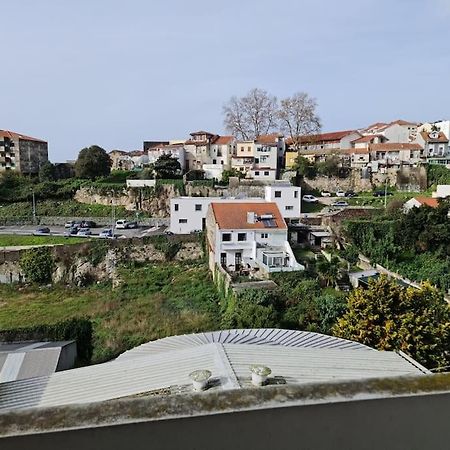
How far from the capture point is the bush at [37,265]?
23000 mm

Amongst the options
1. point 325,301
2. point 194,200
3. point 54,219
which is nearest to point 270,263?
point 325,301

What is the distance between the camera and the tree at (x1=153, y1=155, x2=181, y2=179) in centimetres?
3594

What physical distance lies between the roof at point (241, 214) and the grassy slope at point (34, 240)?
973 centimetres

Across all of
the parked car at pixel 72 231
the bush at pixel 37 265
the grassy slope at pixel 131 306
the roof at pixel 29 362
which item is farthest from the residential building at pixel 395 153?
the roof at pixel 29 362

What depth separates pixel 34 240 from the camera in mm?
26641

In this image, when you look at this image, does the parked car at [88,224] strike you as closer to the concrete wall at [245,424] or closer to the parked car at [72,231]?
the parked car at [72,231]

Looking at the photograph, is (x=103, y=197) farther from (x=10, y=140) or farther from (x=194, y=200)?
(x=10, y=140)

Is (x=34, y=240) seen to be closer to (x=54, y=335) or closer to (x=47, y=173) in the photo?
(x=54, y=335)

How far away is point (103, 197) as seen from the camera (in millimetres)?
34906

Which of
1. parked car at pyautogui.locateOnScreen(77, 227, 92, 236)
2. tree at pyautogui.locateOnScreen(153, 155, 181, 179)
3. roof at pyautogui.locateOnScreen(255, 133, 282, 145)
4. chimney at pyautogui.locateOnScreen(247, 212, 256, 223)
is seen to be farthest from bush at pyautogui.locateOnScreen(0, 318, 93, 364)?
roof at pyautogui.locateOnScreen(255, 133, 282, 145)

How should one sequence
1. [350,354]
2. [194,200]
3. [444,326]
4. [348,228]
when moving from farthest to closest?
[194,200], [348,228], [444,326], [350,354]

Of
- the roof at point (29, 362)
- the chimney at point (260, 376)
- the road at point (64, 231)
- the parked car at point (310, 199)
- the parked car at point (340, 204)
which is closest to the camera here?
the chimney at point (260, 376)

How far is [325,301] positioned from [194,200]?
13.6 meters

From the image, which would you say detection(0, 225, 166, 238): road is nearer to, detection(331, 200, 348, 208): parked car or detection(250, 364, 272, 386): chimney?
detection(331, 200, 348, 208): parked car
